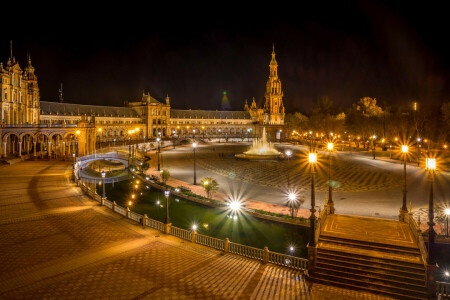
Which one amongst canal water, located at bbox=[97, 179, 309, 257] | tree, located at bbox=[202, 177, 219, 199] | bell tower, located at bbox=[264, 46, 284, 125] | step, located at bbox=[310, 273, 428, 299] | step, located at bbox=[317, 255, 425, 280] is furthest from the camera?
bell tower, located at bbox=[264, 46, 284, 125]

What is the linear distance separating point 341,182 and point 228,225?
1968cm

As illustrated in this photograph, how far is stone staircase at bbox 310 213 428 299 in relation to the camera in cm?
1270

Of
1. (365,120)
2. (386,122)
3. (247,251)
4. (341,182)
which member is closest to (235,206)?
(247,251)

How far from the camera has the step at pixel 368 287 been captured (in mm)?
12406

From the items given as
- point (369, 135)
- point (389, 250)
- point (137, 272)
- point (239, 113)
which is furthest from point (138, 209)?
point (239, 113)

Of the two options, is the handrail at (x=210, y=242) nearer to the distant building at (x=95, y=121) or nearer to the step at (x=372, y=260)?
the step at (x=372, y=260)

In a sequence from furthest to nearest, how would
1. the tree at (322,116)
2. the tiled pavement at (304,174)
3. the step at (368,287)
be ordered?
the tree at (322,116) → the tiled pavement at (304,174) → the step at (368,287)

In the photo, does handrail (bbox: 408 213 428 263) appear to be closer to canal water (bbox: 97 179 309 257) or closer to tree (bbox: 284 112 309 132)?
canal water (bbox: 97 179 309 257)

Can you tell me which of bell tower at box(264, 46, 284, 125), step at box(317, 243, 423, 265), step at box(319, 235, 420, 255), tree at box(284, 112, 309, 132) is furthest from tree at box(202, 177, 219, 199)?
bell tower at box(264, 46, 284, 125)

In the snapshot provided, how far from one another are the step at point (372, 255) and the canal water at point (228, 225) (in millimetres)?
4850

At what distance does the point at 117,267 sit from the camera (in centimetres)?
1351

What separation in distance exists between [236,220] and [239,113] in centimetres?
12663

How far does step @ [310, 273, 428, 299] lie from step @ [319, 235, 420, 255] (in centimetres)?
212

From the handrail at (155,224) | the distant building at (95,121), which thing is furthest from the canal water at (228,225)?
the distant building at (95,121)
